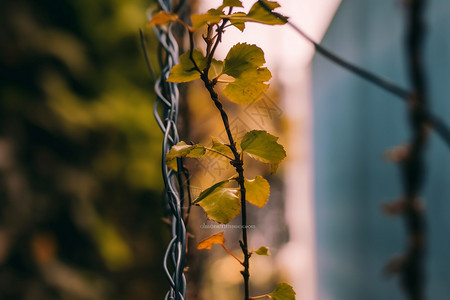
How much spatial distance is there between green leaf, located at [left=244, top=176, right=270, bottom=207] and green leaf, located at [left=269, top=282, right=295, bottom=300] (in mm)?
71

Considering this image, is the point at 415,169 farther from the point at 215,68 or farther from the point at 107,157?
the point at 107,157

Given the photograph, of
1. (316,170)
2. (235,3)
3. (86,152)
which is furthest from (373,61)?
(235,3)

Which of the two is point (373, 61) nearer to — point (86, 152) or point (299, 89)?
point (299, 89)

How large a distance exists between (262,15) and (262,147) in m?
0.10

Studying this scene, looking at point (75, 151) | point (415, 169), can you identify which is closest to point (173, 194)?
point (415, 169)

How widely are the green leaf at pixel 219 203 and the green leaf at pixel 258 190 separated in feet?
0.06

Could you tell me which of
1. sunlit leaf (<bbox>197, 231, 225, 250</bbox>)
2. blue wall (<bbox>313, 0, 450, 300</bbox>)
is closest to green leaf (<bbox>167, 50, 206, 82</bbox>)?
sunlit leaf (<bbox>197, 231, 225, 250</bbox>)

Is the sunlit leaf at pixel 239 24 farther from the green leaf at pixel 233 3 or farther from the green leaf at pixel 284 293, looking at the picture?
the green leaf at pixel 284 293

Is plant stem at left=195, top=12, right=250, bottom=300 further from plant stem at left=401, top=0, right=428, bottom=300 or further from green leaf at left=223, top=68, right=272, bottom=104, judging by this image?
plant stem at left=401, top=0, right=428, bottom=300

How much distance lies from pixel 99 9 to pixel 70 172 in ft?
2.48

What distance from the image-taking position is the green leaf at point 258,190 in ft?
0.91

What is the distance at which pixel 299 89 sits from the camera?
161 centimetres

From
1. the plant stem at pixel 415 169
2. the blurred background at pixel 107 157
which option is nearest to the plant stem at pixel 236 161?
the plant stem at pixel 415 169

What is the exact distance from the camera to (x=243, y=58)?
0.27 m
